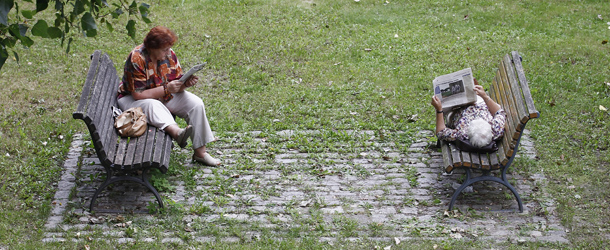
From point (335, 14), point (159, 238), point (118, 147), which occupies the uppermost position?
point (335, 14)

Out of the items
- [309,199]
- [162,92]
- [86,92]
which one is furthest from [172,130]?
[309,199]

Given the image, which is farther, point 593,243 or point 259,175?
point 259,175

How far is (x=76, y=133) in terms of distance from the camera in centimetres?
674

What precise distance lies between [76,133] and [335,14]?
17.5ft

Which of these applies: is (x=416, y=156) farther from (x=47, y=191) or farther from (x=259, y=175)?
(x=47, y=191)

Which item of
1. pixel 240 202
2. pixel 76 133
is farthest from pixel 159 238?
pixel 76 133

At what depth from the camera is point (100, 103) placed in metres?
5.38

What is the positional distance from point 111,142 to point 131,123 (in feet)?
0.97

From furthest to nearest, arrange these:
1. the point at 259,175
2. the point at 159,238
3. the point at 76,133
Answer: the point at 76,133 < the point at 259,175 < the point at 159,238

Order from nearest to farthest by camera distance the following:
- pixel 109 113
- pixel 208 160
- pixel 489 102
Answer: pixel 109 113
pixel 489 102
pixel 208 160

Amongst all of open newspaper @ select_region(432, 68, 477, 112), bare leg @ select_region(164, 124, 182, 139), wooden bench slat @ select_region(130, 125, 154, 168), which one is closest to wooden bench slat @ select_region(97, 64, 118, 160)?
wooden bench slat @ select_region(130, 125, 154, 168)

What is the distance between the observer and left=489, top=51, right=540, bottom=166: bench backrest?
17.2 ft

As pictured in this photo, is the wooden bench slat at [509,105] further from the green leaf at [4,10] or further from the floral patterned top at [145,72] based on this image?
the green leaf at [4,10]

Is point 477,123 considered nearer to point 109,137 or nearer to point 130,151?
point 130,151
